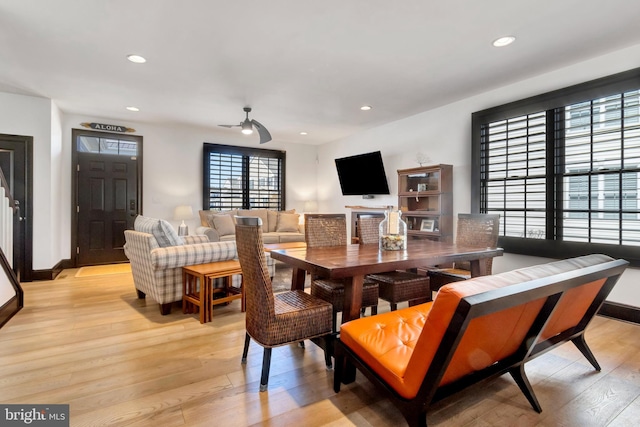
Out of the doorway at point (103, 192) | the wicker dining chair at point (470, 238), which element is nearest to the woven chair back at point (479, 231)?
the wicker dining chair at point (470, 238)

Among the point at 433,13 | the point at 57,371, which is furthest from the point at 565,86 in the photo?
the point at 57,371

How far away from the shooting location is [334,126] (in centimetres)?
595

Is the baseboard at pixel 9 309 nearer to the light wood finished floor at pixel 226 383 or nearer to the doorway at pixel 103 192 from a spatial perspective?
the light wood finished floor at pixel 226 383

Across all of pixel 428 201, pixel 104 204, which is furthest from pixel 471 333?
pixel 104 204

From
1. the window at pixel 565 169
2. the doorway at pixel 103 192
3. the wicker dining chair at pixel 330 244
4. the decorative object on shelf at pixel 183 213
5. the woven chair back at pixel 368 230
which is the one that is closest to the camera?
the wicker dining chair at pixel 330 244

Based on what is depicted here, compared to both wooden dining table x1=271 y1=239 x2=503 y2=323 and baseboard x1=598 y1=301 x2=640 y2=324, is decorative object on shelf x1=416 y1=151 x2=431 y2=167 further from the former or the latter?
baseboard x1=598 y1=301 x2=640 y2=324

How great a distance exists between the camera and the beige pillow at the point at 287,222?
21.4ft

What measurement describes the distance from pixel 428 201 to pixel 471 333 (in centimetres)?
364

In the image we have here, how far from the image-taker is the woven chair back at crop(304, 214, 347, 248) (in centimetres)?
287

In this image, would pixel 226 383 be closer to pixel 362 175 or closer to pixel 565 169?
pixel 565 169

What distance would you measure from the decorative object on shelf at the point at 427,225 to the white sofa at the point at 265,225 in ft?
7.96

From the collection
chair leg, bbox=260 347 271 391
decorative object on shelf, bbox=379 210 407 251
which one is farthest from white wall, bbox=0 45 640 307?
chair leg, bbox=260 347 271 391

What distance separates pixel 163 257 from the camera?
9.93ft

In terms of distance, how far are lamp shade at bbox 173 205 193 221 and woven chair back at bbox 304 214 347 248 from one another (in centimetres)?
380
